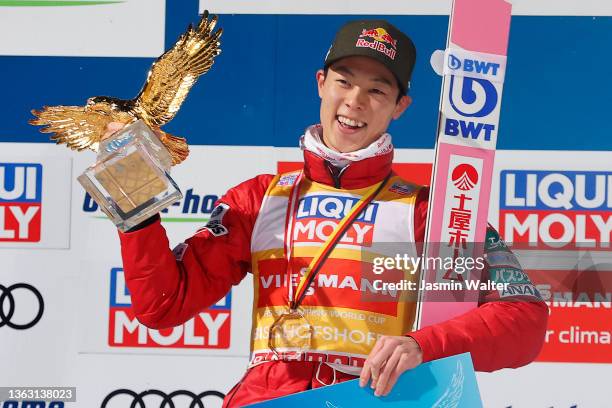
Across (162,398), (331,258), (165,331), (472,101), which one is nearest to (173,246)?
(165,331)

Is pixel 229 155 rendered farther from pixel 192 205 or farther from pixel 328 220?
pixel 328 220

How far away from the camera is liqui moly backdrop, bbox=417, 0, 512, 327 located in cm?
217

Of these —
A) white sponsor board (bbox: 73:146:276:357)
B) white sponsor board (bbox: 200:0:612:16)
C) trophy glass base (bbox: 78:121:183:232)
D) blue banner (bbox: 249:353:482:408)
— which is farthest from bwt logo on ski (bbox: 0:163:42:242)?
blue banner (bbox: 249:353:482:408)

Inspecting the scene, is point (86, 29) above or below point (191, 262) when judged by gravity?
above

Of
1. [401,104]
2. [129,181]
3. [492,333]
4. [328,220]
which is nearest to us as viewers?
[129,181]

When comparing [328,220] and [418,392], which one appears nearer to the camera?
[418,392]

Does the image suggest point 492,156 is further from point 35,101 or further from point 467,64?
point 35,101

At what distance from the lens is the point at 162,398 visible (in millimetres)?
2703

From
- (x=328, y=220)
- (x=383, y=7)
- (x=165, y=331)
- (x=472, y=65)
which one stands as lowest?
(x=165, y=331)

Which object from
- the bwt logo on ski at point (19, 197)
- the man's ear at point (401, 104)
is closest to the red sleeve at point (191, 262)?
the man's ear at point (401, 104)

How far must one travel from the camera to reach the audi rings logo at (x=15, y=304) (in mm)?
2701

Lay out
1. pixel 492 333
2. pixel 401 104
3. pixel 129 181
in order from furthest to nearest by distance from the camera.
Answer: pixel 401 104 → pixel 492 333 → pixel 129 181

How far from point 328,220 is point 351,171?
13 centimetres

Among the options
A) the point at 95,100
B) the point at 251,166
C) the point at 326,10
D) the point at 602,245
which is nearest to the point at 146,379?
the point at 251,166
